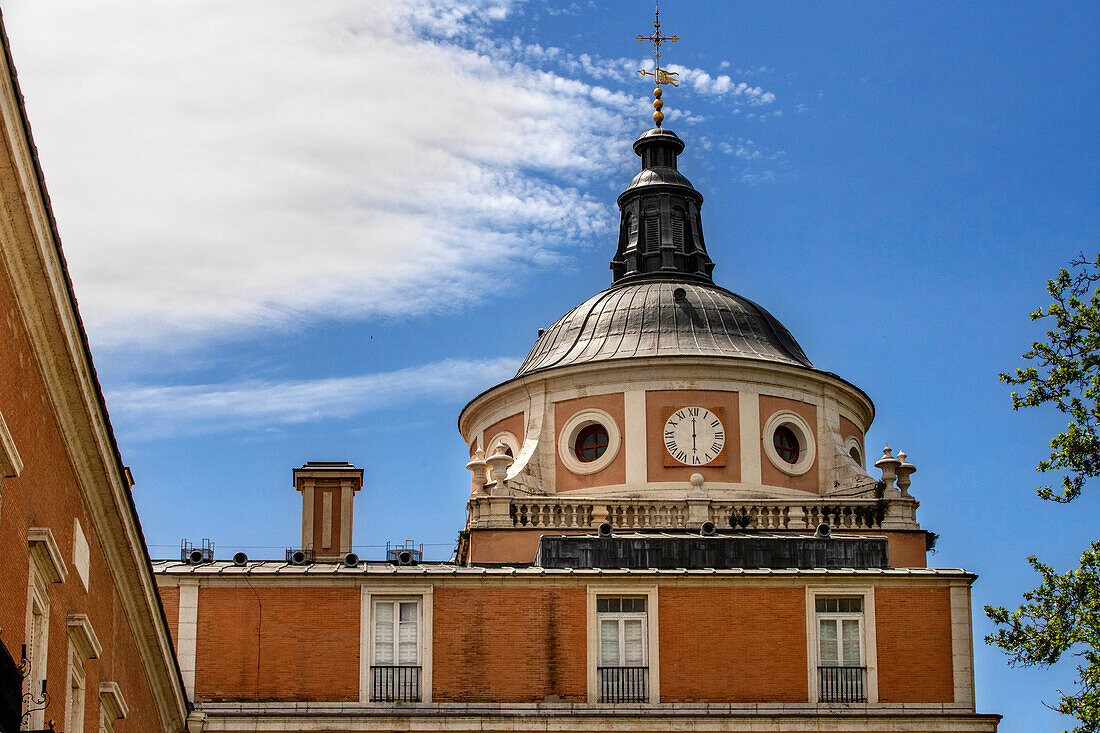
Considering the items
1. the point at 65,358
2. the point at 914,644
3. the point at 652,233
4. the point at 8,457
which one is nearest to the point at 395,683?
the point at 914,644

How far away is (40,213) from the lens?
50.3ft

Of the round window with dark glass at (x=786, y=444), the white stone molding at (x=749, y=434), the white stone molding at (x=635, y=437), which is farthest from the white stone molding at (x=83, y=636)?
the round window with dark glass at (x=786, y=444)

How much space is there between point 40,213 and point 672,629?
21.3 metres

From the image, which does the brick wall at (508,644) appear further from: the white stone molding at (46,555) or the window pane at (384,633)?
the white stone molding at (46,555)

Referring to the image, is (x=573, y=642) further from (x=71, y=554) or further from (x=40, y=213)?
(x=40, y=213)

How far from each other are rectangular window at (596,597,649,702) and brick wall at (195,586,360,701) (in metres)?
4.31

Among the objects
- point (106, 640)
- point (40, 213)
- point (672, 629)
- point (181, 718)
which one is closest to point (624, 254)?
point (672, 629)

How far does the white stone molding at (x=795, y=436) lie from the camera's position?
4753 centimetres

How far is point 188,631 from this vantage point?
34.2 metres

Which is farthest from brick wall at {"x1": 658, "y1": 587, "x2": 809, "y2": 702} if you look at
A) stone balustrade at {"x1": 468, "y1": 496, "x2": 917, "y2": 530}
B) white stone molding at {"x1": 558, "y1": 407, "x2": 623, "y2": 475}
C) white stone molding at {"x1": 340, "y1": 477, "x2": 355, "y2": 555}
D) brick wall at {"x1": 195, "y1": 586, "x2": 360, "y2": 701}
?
white stone molding at {"x1": 558, "y1": 407, "x2": 623, "y2": 475}

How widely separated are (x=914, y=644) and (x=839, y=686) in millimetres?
1566

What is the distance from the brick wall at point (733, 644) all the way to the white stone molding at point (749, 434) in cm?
1197

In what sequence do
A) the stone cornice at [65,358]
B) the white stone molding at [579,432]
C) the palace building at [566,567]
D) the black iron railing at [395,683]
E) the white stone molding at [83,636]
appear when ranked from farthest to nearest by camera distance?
the white stone molding at [579,432] < the black iron railing at [395,683] < the white stone molding at [83,636] < the palace building at [566,567] < the stone cornice at [65,358]

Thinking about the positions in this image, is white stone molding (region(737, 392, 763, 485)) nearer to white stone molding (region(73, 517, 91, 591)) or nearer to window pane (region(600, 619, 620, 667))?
window pane (region(600, 619, 620, 667))
